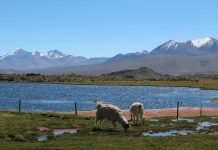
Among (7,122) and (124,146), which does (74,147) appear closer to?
(124,146)

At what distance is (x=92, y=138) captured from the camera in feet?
117

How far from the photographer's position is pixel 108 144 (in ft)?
106

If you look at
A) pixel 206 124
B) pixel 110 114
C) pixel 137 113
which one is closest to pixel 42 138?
pixel 110 114

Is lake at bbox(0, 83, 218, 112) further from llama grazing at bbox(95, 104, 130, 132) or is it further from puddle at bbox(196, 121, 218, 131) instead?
llama grazing at bbox(95, 104, 130, 132)

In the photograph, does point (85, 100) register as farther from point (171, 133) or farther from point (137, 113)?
point (171, 133)

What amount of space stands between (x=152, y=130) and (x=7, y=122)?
14.0 m

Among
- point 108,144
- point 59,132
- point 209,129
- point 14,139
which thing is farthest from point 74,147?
point 209,129

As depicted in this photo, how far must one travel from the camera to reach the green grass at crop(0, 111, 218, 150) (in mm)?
31500

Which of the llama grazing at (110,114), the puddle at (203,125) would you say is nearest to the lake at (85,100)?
the puddle at (203,125)

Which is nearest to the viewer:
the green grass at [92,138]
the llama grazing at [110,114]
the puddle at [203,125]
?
the green grass at [92,138]

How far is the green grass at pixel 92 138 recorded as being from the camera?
103 ft

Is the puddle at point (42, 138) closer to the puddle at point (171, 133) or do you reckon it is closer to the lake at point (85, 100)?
the puddle at point (171, 133)

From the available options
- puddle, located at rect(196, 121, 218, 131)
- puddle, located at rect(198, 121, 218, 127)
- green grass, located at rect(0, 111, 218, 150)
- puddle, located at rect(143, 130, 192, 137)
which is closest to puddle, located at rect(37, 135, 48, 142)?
green grass, located at rect(0, 111, 218, 150)

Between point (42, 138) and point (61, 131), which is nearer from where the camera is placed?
point (42, 138)
